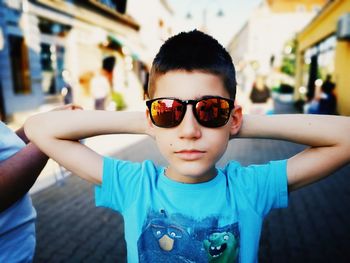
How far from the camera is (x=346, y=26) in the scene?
34.0 feet

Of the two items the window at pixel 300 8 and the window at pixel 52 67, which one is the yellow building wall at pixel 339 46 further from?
the window at pixel 300 8

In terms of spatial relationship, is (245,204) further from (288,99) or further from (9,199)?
(288,99)

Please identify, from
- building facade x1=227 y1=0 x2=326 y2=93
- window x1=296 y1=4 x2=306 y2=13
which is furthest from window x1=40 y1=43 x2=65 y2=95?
window x1=296 y1=4 x2=306 y2=13

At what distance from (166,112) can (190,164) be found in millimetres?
235

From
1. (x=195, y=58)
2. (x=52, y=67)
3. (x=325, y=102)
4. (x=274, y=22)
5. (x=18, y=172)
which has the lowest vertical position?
(x=325, y=102)

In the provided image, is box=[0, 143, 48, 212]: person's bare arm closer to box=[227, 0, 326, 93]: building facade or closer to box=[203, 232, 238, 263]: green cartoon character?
box=[203, 232, 238, 263]: green cartoon character

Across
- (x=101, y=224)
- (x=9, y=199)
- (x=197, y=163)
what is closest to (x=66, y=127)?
(x=9, y=199)

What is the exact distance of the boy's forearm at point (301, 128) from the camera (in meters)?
1.47

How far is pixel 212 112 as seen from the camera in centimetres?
138

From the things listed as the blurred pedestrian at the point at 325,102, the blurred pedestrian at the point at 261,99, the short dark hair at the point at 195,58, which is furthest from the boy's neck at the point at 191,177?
the blurred pedestrian at the point at 325,102

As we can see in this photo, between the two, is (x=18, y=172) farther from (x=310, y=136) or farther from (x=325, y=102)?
(x=325, y=102)

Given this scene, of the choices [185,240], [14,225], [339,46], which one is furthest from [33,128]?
[339,46]

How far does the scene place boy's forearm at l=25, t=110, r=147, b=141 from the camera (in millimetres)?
1478

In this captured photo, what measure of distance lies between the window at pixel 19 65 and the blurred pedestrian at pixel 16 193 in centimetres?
1092
